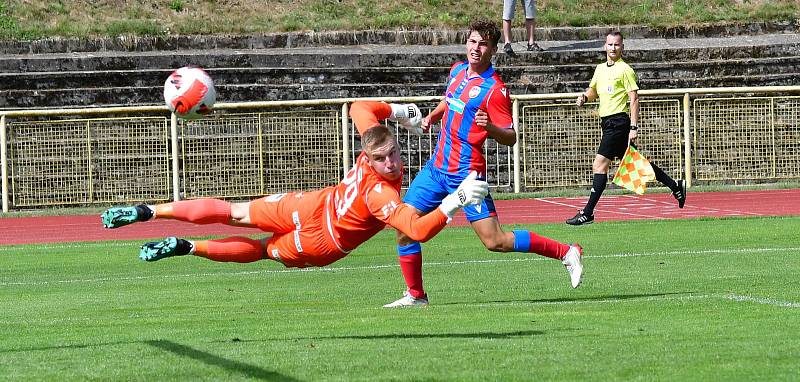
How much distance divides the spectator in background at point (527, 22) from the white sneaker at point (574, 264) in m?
17.1

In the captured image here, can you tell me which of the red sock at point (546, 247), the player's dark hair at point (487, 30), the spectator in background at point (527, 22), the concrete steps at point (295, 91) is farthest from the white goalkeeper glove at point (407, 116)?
the spectator in background at point (527, 22)

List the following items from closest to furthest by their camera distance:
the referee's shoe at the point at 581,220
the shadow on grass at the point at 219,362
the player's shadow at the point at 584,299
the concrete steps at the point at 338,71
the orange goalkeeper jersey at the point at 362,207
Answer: the shadow on grass at the point at 219,362 → the orange goalkeeper jersey at the point at 362,207 → the player's shadow at the point at 584,299 → the referee's shoe at the point at 581,220 → the concrete steps at the point at 338,71

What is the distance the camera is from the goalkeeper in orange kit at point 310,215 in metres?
8.78

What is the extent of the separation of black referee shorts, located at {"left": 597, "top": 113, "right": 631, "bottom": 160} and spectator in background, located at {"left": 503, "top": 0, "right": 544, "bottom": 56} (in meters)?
10.3

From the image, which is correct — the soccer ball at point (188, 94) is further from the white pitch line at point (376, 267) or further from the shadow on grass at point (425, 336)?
the white pitch line at point (376, 267)

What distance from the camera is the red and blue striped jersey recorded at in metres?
10.5

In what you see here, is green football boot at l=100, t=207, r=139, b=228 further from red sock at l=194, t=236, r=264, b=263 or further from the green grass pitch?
the green grass pitch

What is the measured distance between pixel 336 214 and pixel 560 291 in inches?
103

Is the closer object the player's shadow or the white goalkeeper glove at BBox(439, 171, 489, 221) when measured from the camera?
the white goalkeeper glove at BBox(439, 171, 489, 221)

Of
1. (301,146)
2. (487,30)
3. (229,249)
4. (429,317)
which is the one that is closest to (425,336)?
(429,317)

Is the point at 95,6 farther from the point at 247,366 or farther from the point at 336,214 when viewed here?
the point at 247,366

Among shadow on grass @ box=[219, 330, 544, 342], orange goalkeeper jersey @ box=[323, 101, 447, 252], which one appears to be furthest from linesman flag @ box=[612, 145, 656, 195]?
shadow on grass @ box=[219, 330, 544, 342]

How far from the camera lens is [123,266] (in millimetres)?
14719

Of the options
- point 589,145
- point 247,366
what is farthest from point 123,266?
point 589,145
